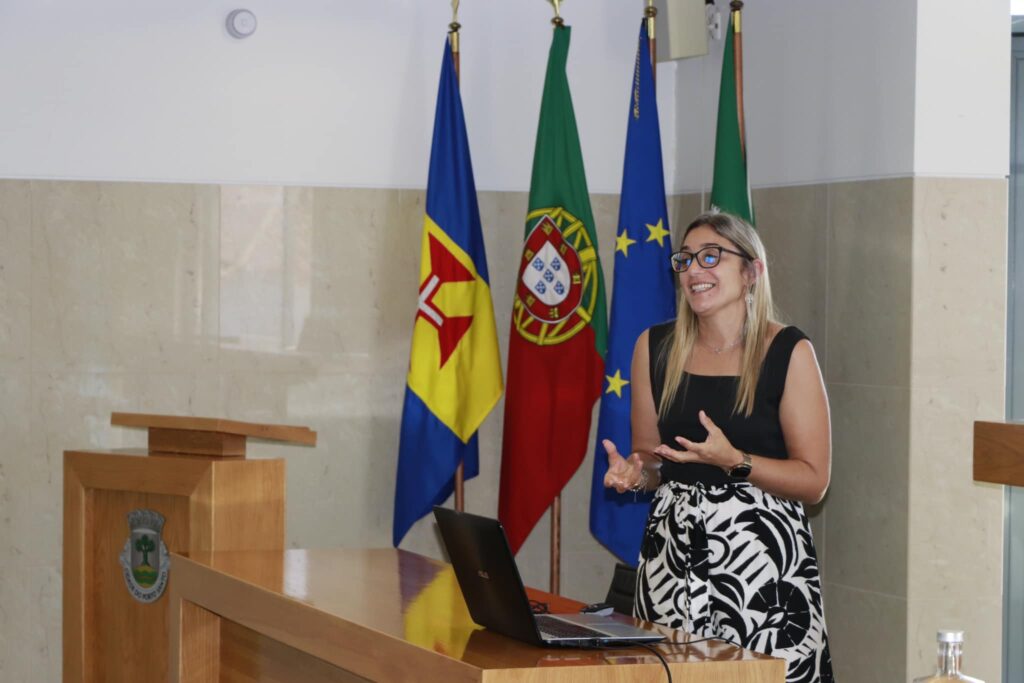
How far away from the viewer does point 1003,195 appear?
146 inches

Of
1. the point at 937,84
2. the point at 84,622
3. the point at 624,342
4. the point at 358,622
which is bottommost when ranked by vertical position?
the point at 84,622

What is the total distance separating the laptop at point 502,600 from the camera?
6.46 ft

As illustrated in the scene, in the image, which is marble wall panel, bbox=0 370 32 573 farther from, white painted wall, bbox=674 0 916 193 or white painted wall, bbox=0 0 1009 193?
white painted wall, bbox=674 0 916 193

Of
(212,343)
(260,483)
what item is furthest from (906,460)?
(212,343)

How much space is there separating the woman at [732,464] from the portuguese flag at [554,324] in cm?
125

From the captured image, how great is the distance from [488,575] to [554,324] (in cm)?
246

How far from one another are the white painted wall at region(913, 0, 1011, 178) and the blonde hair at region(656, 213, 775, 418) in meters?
0.85

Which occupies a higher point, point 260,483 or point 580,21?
point 580,21

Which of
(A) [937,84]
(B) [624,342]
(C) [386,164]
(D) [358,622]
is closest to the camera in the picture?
(D) [358,622]

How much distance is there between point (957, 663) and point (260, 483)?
2.05 meters

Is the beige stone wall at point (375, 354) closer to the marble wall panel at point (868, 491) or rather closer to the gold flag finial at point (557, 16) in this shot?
the marble wall panel at point (868, 491)

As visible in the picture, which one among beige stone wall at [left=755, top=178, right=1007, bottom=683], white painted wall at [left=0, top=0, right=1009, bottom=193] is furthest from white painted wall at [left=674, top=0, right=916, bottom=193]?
beige stone wall at [left=755, top=178, right=1007, bottom=683]

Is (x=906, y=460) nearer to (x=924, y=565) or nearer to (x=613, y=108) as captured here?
(x=924, y=565)

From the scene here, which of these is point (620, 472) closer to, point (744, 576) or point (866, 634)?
point (744, 576)
